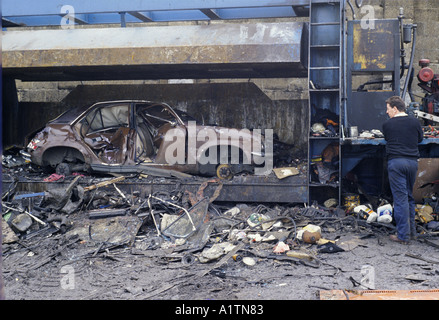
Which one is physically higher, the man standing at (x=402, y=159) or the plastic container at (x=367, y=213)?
the man standing at (x=402, y=159)

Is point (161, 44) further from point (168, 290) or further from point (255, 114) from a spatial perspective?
point (168, 290)

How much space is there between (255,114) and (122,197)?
454 centimetres

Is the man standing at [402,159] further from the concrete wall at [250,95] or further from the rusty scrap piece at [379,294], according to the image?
the concrete wall at [250,95]

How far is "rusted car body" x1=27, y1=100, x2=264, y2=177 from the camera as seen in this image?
7.77 m

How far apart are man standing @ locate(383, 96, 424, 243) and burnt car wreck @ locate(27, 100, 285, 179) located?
257cm

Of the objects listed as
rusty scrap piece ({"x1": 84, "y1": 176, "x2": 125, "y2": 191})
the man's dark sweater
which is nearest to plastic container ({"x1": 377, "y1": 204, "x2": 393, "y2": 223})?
the man's dark sweater

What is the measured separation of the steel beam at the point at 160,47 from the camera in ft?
23.9

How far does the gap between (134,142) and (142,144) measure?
171mm

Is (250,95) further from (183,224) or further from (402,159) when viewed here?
(402,159)

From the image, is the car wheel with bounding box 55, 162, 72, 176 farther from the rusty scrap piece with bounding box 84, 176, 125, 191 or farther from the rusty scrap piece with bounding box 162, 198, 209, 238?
the rusty scrap piece with bounding box 162, 198, 209, 238

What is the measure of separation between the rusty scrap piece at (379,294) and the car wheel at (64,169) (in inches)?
227

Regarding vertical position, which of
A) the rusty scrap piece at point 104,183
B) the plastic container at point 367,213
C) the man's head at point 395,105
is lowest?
the plastic container at point 367,213

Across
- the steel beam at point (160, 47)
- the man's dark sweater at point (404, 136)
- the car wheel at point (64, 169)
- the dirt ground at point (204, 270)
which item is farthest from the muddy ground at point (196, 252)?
the steel beam at point (160, 47)

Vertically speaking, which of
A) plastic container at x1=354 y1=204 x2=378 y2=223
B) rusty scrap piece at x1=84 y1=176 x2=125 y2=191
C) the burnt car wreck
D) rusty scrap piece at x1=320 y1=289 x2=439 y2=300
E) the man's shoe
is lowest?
the man's shoe
